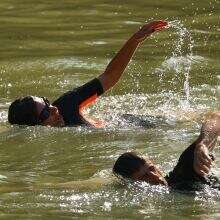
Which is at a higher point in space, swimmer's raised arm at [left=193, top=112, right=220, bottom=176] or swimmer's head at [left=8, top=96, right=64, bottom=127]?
swimmer's raised arm at [left=193, top=112, right=220, bottom=176]

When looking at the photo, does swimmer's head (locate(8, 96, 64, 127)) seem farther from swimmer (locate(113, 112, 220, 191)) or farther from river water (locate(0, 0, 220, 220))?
swimmer (locate(113, 112, 220, 191))

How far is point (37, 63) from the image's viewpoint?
14625 millimetres

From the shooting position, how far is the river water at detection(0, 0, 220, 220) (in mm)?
8070

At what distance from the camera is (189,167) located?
26.0ft

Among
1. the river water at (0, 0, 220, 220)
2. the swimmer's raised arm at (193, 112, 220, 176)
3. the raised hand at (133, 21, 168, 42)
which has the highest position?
the raised hand at (133, 21, 168, 42)

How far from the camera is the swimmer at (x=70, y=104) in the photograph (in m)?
10.4

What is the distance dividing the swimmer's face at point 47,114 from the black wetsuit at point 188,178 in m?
2.74

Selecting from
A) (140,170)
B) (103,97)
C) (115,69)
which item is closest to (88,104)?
(115,69)

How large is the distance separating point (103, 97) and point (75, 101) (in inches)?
84.9

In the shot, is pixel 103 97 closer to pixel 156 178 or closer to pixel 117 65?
pixel 117 65

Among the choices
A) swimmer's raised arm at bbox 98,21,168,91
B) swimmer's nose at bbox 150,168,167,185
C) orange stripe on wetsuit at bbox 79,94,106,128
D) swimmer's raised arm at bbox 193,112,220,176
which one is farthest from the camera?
orange stripe on wetsuit at bbox 79,94,106,128

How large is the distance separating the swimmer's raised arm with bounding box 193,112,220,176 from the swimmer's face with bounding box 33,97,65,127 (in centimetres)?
287

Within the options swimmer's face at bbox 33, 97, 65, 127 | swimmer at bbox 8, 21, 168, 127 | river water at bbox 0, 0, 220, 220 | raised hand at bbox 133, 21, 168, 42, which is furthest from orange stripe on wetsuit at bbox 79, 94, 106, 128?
raised hand at bbox 133, 21, 168, 42

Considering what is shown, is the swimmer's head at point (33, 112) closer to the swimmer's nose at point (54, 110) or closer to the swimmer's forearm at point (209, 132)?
the swimmer's nose at point (54, 110)
